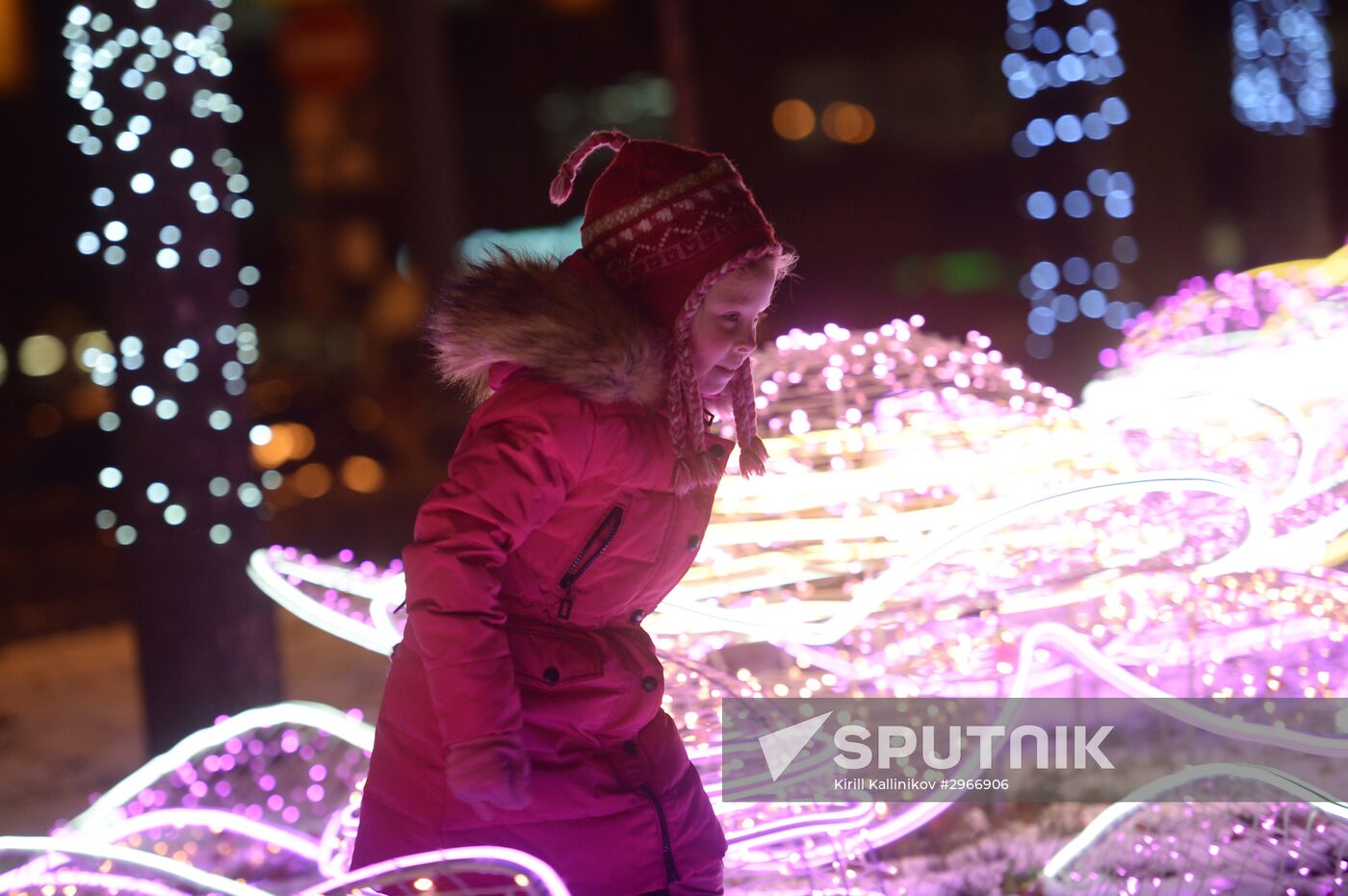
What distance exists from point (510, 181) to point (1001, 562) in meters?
26.2

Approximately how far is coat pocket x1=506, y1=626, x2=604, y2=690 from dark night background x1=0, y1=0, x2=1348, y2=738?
31.7 feet

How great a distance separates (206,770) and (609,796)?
2.56 m

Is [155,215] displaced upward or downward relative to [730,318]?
upward

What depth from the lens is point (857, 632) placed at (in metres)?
3.38

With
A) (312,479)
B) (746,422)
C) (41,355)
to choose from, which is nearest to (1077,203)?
(746,422)

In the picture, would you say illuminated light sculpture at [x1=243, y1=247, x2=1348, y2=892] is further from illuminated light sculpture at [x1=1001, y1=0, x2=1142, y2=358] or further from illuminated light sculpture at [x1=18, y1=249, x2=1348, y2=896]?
illuminated light sculpture at [x1=1001, y1=0, x2=1142, y2=358]

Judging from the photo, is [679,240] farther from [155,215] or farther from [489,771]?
[155,215]

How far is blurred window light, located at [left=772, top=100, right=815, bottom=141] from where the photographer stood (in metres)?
27.9

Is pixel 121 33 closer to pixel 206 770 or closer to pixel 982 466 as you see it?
pixel 206 770

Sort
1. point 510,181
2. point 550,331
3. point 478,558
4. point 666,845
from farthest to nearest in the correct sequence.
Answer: point 510,181, point 666,845, point 550,331, point 478,558

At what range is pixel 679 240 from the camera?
214 centimetres

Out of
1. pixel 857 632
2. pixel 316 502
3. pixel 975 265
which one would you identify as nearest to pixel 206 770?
pixel 857 632

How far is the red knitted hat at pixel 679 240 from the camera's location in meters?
2.13

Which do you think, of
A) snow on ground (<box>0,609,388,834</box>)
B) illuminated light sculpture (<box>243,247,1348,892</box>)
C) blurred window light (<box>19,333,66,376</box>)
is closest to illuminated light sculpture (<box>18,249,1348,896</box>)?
illuminated light sculpture (<box>243,247,1348,892</box>)
